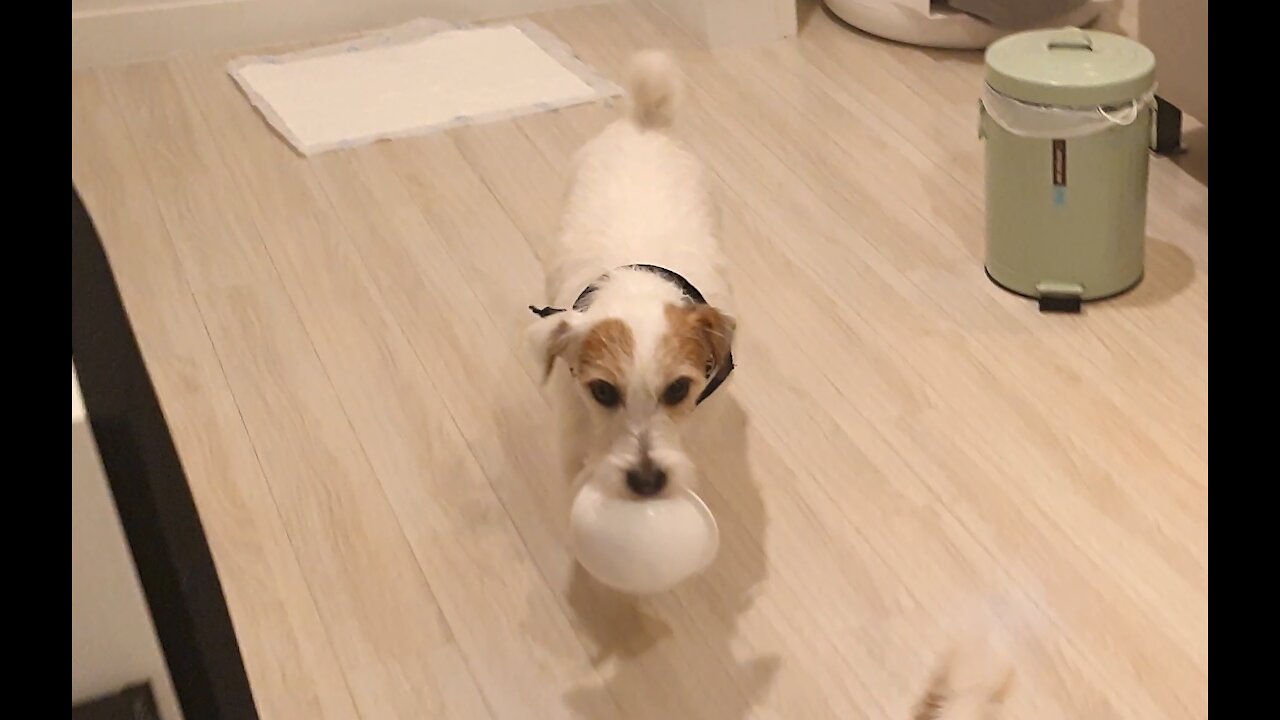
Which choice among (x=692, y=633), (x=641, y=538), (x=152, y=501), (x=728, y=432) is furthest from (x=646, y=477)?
(x=152, y=501)

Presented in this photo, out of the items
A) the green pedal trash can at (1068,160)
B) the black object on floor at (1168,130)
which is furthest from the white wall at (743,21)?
the green pedal trash can at (1068,160)

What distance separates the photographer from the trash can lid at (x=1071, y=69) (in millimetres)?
1979

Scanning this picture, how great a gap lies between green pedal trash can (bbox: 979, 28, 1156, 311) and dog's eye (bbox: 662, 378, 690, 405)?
906 millimetres

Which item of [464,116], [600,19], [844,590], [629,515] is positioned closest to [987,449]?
[844,590]

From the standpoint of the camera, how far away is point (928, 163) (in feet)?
8.87

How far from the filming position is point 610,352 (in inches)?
56.4

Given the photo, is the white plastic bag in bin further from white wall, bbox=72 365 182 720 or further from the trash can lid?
white wall, bbox=72 365 182 720

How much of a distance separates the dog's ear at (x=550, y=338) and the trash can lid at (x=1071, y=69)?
0.95 m

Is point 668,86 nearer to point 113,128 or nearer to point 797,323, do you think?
point 797,323

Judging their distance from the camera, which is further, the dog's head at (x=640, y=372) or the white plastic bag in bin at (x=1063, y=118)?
the white plastic bag in bin at (x=1063, y=118)

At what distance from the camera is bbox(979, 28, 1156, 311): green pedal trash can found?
199cm

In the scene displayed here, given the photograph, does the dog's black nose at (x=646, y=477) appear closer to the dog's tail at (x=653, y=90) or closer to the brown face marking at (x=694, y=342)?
the brown face marking at (x=694, y=342)

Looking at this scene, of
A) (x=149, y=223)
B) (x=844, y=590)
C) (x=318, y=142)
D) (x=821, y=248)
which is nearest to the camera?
(x=844, y=590)

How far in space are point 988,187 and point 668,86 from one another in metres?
0.62
